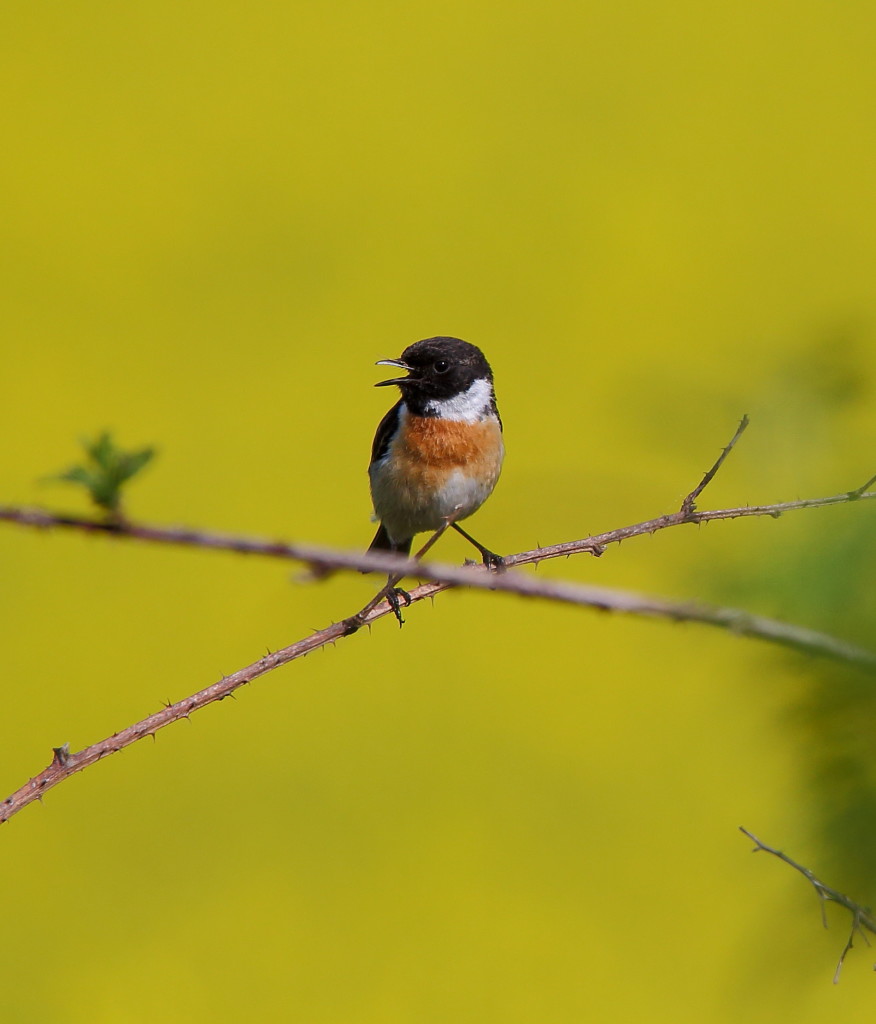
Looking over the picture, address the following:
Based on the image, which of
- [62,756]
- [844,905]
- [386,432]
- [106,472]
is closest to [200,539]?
[106,472]

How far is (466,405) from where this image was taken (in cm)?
197

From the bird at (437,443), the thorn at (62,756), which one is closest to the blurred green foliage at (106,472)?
the thorn at (62,756)

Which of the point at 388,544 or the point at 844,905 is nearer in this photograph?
the point at 844,905

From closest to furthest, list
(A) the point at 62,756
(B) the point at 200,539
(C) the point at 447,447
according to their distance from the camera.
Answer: (B) the point at 200,539 → (A) the point at 62,756 → (C) the point at 447,447

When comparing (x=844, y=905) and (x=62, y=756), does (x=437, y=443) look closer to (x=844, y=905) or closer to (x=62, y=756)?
(x=62, y=756)

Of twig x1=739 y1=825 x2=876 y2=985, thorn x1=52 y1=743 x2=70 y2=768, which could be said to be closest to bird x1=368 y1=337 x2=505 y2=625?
thorn x1=52 y1=743 x2=70 y2=768

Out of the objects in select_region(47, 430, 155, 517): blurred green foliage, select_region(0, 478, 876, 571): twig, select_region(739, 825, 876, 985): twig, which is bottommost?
select_region(739, 825, 876, 985): twig

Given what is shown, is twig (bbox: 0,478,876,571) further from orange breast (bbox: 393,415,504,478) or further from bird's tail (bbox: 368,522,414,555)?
bird's tail (bbox: 368,522,414,555)

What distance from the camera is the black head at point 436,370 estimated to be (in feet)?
6.45

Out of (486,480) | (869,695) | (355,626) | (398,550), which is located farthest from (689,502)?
(398,550)

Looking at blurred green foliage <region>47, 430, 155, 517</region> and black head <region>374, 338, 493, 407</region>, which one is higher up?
black head <region>374, 338, 493, 407</region>

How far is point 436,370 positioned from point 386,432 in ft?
0.51

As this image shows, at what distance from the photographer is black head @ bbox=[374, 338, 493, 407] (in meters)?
1.96

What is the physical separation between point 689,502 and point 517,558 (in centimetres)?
34
